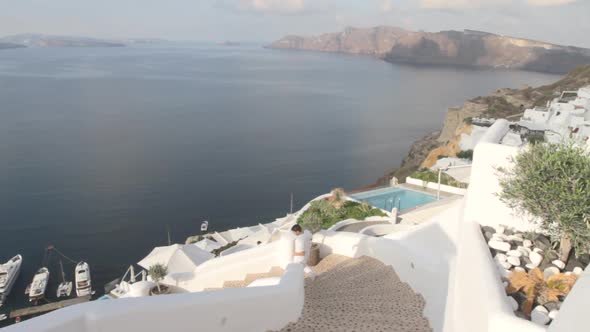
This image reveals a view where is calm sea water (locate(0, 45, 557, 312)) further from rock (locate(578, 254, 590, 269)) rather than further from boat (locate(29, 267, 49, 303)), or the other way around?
rock (locate(578, 254, 590, 269))

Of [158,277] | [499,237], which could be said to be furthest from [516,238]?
[158,277]

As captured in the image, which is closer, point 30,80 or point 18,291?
point 18,291

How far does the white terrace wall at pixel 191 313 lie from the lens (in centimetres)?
381

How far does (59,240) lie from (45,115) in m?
38.0

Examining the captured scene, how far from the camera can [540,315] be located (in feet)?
13.5

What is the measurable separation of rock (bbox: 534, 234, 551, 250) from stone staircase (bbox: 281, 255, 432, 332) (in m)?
1.73

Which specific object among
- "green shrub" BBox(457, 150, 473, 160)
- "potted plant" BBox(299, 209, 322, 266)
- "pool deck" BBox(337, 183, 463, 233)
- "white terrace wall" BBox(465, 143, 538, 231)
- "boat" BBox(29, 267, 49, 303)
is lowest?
"boat" BBox(29, 267, 49, 303)

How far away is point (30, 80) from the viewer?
98.3 meters

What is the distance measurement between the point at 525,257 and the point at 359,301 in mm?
2234

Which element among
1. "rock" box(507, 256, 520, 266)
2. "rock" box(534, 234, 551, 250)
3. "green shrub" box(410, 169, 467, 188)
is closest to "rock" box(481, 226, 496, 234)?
"rock" box(534, 234, 551, 250)

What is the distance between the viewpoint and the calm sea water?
1265 inches

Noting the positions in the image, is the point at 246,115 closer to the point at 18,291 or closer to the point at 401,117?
the point at 401,117

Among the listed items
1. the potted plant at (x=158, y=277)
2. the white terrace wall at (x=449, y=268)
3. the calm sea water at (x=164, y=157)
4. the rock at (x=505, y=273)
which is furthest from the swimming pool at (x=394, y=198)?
the calm sea water at (x=164, y=157)

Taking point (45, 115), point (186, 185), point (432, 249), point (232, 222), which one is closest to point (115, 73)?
point (45, 115)
